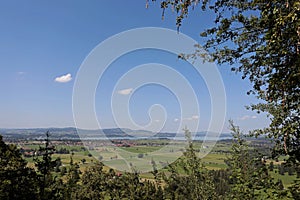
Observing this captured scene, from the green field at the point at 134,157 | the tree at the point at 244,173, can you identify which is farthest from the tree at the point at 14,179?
the green field at the point at 134,157

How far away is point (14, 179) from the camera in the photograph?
17.6 m

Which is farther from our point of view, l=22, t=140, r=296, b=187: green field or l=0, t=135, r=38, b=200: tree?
l=22, t=140, r=296, b=187: green field

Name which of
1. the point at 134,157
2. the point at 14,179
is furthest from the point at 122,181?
the point at 134,157

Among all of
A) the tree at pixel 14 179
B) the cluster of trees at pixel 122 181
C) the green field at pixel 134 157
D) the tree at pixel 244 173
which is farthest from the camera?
the green field at pixel 134 157

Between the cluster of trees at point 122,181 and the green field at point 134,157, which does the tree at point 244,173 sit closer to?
the cluster of trees at point 122,181

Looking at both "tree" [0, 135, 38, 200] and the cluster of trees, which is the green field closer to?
the cluster of trees

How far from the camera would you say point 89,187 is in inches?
1909

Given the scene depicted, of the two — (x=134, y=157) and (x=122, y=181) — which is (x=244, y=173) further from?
(x=134, y=157)

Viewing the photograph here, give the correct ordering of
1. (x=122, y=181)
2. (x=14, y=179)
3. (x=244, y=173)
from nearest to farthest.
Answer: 1. (x=14, y=179)
2. (x=244, y=173)
3. (x=122, y=181)

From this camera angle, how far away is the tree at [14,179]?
659 inches

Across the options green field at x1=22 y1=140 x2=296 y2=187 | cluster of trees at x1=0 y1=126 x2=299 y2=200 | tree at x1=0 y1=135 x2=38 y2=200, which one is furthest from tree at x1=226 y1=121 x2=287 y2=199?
green field at x1=22 y1=140 x2=296 y2=187

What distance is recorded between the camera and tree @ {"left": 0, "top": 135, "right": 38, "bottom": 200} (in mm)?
16747

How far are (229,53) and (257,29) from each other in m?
0.86

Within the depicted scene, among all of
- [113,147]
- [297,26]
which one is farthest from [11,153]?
[113,147]
